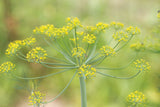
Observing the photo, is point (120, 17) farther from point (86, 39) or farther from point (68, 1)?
point (86, 39)

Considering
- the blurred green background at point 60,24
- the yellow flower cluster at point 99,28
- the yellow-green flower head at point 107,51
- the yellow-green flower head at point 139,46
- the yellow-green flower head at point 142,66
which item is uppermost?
the blurred green background at point 60,24

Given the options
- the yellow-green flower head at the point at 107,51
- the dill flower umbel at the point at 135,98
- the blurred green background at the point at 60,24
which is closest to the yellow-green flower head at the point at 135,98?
the dill flower umbel at the point at 135,98

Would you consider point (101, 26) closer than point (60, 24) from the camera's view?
Yes

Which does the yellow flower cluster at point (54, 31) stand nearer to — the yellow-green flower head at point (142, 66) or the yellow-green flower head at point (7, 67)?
the yellow-green flower head at point (7, 67)

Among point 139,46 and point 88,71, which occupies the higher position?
point 139,46

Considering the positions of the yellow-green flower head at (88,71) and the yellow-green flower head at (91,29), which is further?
the yellow-green flower head at (91,29)

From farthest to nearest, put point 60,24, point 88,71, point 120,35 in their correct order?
point 60,24
point 120,35
point 88,71

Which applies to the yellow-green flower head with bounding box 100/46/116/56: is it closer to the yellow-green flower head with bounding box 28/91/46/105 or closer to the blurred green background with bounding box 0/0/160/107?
the yellow-green flower head with bounding box 28/91/46/105

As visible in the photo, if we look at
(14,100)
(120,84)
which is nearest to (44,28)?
(120,84)

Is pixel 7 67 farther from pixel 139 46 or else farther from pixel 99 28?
pixel 139 46

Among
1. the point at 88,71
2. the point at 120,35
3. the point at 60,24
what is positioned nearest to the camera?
the point at 88,71

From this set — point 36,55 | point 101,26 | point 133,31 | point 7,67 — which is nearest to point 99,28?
point 101,26
